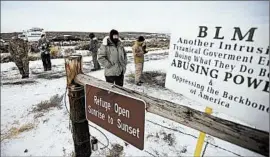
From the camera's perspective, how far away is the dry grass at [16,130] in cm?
304

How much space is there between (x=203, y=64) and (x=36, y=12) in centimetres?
997

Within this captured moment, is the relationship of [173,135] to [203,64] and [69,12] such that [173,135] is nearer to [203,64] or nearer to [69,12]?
[203,64]

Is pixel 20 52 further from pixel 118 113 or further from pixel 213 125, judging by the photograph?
pixel 213 125

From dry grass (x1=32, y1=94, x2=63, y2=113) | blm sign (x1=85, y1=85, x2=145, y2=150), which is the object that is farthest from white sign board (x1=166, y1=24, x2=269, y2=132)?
dry grass (x1=32, y1=94, x2=63, y2=113)

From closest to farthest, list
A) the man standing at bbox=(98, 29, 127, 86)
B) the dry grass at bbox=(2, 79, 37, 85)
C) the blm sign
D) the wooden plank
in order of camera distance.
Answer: the wooden plank
the blm sign
the man standing at bbox=(98, 29, 127, 86)
the dry grass at bbox=(2, 79, 37, 85)

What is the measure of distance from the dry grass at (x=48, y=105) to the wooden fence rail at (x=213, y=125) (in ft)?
9.39

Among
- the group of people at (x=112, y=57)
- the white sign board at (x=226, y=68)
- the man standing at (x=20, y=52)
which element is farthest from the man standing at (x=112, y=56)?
the man standing at (x=20, y=52)

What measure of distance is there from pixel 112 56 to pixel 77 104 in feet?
4.95

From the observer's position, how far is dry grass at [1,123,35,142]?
3036 millimetres

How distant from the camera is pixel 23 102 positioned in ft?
13.7

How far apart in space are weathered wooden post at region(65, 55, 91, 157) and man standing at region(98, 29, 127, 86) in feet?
4.35

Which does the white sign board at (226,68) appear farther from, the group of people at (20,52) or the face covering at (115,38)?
the group of people at (20,52)

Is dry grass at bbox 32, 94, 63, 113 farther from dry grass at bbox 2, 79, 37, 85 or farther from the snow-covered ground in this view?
dry grass at bbox 2, 79, 37, 85

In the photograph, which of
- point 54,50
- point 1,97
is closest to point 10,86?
point 1,97
